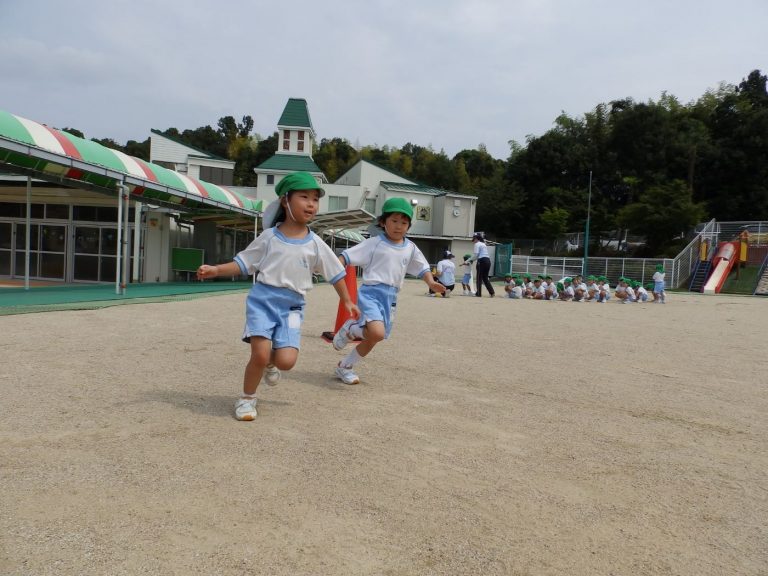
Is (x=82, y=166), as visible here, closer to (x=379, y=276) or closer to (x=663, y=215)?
(x=379, y=276)

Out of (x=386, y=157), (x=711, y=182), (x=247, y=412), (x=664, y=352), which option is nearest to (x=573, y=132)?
(x=711, y=182)

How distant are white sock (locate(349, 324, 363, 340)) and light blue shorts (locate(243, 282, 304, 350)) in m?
0.99

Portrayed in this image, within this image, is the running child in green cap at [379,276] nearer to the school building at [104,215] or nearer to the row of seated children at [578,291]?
the school building at [104,215]

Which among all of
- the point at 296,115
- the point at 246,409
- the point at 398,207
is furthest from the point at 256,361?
the point at 296,115

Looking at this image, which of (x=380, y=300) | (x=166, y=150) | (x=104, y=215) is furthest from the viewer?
(x=166, y=150)

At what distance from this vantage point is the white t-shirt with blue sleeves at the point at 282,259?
153 inches

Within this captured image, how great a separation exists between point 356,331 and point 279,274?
1198 mm

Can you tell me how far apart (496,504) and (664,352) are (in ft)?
17.9

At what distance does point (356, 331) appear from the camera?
16.0ft

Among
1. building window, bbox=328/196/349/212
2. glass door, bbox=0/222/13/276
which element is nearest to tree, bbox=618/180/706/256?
building window, bbox=328/196/349/212

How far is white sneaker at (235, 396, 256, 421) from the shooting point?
140 inches

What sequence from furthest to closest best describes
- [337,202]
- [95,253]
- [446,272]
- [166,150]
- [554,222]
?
[554,222] → [337,202] → [166,150] → [446,272] → [95,253]

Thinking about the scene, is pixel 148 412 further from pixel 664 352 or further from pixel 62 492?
pixel 664 352

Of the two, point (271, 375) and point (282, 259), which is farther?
point (271, 375)
